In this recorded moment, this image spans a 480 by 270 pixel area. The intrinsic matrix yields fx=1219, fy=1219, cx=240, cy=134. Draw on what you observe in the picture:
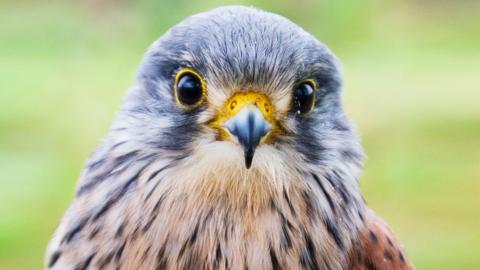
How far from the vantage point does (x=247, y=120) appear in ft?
11.2

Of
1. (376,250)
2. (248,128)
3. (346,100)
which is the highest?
(248,128)

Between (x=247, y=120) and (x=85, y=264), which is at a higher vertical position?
(x=247, y=120)

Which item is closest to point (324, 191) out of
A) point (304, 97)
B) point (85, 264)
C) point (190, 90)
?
point (304, 97)

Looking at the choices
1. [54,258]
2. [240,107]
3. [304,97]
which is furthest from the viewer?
[54,258]

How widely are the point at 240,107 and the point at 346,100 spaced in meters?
4.86

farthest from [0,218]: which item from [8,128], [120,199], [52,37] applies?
[120,199]

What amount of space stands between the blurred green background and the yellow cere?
3.74m

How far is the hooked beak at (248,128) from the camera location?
3.37 m

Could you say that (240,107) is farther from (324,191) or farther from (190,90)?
(324,191)

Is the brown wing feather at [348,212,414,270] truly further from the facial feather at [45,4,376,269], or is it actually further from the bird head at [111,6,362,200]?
the bird head at [111,6,362,200]

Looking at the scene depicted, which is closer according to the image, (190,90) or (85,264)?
(190,90)

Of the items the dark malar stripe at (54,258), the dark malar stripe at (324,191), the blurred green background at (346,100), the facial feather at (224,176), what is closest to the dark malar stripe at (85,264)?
the facial feather at (224,176)

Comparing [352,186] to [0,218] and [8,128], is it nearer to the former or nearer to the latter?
[0,218]

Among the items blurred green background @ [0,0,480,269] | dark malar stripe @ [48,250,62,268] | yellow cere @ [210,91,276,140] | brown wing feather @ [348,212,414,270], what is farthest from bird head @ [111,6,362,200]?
blurred green background @ [0,0,480,269]
